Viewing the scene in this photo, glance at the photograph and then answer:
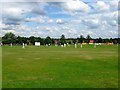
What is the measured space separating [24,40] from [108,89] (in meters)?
152

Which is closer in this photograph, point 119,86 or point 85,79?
point 119,86

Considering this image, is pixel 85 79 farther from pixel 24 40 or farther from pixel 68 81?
pixel 24 40

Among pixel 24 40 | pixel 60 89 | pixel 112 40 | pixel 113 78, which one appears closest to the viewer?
pixel 60 89

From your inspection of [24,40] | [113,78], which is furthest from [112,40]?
[113,78]

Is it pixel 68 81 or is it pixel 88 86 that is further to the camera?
pixel 68 81

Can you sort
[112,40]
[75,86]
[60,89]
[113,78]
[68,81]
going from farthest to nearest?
[112,40] < [113,78] < [68,81] < [75,86] < [60,89]

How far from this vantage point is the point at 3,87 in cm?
1206

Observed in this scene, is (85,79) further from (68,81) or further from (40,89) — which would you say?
(40,89)

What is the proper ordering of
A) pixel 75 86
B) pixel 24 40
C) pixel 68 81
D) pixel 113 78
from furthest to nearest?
pixel 24 40, pixel 113 78, pixel 68 81, pixel 75 86

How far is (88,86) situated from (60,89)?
4.77 feet

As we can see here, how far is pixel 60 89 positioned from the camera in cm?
1153

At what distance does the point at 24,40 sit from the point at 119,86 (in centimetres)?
15144

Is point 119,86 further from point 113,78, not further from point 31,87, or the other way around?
point 31,87

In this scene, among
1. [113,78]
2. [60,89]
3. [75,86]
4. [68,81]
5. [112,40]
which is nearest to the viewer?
[60,89]
